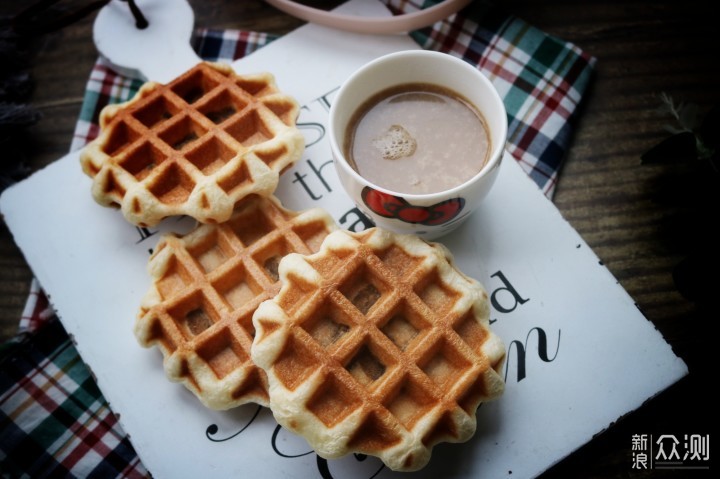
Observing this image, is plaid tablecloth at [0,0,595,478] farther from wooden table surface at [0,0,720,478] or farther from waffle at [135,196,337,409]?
waffle at [135,196,337,409]

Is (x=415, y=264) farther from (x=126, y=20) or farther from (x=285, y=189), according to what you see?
(x=126, y=20)

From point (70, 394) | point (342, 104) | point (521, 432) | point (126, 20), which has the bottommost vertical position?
point (70, 394)

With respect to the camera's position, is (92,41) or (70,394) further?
(92,41)

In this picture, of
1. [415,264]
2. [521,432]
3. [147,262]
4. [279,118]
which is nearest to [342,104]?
[279,118]

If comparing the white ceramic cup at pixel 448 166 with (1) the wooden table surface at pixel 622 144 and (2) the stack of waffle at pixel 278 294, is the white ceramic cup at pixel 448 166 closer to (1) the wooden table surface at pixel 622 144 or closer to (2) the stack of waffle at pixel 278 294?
(2) the stack of waffle at pixel 278 294

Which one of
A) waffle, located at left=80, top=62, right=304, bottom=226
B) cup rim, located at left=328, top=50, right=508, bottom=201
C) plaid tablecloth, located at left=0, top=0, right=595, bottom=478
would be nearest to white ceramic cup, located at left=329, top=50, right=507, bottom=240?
cup rim, located at left=328, top=50, right=508, bottom=201

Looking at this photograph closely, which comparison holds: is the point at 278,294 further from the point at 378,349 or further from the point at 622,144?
the point at 622,144

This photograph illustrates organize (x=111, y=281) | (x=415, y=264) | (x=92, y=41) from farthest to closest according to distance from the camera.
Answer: (x=92, y=41) → (x=111, y=281) → (x=415, y=264)
